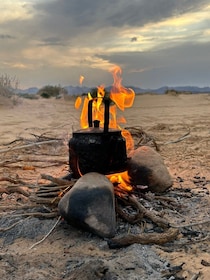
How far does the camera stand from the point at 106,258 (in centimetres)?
313

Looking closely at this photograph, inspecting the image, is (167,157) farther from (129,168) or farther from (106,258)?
(106,258)

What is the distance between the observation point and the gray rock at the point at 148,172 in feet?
14.7

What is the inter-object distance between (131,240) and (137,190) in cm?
119

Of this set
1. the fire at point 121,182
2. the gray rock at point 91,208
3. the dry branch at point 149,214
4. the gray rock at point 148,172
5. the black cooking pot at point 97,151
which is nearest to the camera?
the gray rock at point 91,208

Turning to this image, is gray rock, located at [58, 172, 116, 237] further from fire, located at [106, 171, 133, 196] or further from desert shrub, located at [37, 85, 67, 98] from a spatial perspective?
desert shrub, located at [37, 85, 67, 98]

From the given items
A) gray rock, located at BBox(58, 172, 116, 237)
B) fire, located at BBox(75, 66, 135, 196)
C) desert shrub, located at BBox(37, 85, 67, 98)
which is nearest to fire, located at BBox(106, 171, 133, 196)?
fire, located at BBox(75, 66, 135, 196)

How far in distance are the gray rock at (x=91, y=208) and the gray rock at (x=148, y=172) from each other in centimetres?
90

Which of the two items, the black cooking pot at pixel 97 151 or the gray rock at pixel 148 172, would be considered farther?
the gray rock at pixel 148 172

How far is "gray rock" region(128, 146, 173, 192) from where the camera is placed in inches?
177

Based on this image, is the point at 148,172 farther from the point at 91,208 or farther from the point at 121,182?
the point at 91,208

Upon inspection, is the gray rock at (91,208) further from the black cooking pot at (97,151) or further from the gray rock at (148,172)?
the gray rock at (148,172)

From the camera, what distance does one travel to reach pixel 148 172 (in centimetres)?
450

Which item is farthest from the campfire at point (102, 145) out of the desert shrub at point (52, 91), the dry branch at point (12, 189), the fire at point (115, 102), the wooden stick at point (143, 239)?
the desert shrub at point (52, 91)

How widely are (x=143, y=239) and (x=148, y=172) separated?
1.23 meters
